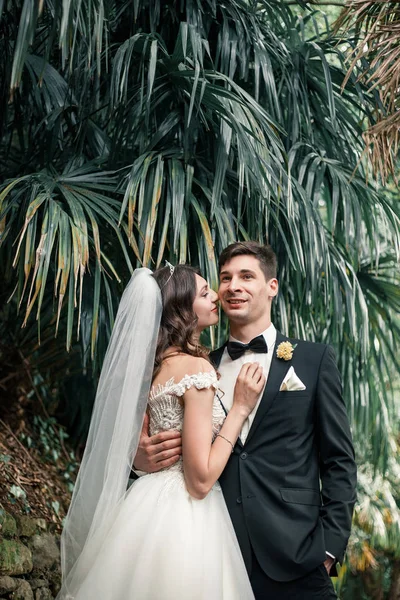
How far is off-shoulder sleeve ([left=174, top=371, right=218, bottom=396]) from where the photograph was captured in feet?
9.04

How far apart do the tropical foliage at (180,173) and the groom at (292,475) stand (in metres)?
0.84

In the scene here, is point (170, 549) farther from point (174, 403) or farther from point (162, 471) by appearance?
point (174, 403)

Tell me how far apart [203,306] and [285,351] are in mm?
369

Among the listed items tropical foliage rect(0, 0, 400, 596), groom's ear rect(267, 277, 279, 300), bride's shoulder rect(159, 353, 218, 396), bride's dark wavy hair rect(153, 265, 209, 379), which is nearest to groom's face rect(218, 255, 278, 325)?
groom's ear rect(267, 277, 279, 300)

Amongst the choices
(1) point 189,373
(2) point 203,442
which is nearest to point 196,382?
(1) point 189,373

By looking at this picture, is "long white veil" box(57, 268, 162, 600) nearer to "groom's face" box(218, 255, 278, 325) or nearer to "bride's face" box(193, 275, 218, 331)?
"bride's face" box(193, 275, 218, 331)

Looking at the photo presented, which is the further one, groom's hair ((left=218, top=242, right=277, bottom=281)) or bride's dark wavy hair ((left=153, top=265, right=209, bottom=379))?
groom's hair ((left=218, top=242, right=277, bottom=281))

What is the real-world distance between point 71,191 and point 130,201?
398 mm

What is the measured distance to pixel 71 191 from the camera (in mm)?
3828

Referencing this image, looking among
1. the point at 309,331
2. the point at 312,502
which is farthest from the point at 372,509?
the point at 312,502

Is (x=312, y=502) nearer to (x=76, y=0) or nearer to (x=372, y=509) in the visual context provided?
(x=76, y=0)

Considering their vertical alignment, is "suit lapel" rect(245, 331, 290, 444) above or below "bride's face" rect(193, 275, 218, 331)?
below

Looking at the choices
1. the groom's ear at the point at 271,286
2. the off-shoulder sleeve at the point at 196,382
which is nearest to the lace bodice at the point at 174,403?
the off-shoulder sleeve at the point at 196,382

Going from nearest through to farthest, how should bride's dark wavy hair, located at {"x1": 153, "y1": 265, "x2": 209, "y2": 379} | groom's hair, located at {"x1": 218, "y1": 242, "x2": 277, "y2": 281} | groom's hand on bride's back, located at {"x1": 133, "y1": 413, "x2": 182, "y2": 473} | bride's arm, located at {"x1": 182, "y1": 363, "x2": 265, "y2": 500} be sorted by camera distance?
bride's arm, located at {"x1": 182, "y1": 363, "x2": 265, "y2": 500} < groom's hand on bride's back, located at {"x1": 133, "y1": 413, "x2": 182, "y2": 473} < bride's dark wavy hair, located at {"x1": 153, "y1": 265, "x2": 209, "y2": 379} < groom's hair, located at {"x1": 218, "y1": 242, "x2": 277, "y2": 281}
